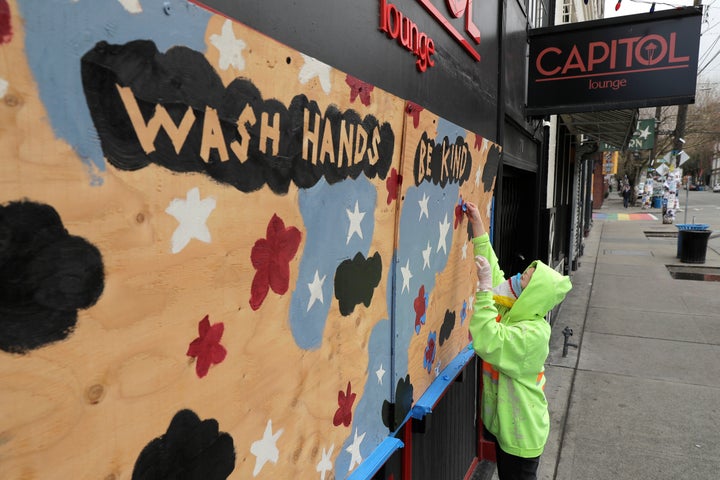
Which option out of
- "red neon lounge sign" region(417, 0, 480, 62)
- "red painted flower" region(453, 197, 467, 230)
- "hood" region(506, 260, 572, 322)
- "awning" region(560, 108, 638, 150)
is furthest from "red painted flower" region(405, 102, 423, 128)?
"awning" region(560, 108, 638, 150)

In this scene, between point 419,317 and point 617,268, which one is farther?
point 617,268

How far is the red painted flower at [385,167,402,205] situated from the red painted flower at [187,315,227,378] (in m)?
0.99

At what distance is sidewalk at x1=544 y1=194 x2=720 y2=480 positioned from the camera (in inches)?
161

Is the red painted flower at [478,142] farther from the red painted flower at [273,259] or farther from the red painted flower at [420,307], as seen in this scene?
the red painted flower at [273,259]

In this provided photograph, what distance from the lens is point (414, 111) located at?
6.63 ft

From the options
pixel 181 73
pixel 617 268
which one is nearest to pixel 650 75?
pixel 181 73

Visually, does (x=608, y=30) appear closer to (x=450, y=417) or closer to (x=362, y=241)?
(x=450, y=417)

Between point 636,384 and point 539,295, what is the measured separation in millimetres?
3916

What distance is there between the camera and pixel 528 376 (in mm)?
2701

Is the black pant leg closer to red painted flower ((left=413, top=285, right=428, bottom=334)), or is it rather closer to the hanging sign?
red painted flower ((left=413, top=285, right=428, bottom=334))

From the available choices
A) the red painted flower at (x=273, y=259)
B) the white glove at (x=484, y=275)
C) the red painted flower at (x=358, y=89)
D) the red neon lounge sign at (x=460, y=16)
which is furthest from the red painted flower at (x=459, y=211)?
the red painted flower at (x=273, y=259)

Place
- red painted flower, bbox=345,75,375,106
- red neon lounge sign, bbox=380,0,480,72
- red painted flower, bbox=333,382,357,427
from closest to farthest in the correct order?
red painted flower, bbox=345,75,375,106, red painted flower, bbox=333,382,357,427, red neon lounge sign, bbox=380,0,480,72

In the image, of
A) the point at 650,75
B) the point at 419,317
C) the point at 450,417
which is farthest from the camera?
the point at 650,75

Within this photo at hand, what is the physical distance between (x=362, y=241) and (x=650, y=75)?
4.17 m
